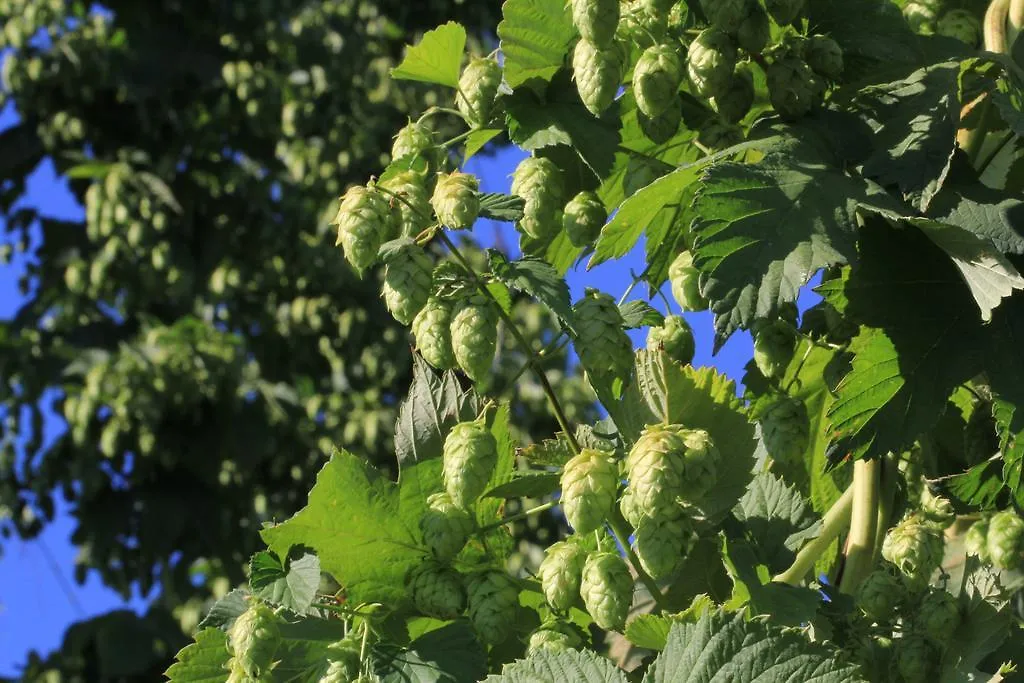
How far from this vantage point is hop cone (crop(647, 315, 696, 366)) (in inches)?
50.8

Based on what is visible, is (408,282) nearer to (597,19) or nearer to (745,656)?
(597,19)

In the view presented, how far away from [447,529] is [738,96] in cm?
43

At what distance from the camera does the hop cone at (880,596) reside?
42.9 inches

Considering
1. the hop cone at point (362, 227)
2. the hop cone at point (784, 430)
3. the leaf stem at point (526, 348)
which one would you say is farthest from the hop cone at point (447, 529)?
the hop cone at point (784, 430)

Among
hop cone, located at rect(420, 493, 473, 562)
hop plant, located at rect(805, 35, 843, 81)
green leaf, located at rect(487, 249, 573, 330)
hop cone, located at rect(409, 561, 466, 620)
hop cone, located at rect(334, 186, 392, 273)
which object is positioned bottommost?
hop cone, located at rect(409, 561, 466, 620)

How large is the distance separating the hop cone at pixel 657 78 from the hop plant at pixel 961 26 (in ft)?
1.04

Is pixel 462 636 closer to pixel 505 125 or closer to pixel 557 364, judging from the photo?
pixel 505 125

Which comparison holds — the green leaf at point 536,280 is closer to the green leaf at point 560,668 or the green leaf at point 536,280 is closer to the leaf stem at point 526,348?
the leaf stem at point 526,348

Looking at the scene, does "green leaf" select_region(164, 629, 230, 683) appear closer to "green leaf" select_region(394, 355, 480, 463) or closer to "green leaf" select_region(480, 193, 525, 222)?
"green leaf" select_region(394, 355, 480, 463)

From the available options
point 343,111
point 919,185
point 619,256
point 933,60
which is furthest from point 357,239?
point 343,111

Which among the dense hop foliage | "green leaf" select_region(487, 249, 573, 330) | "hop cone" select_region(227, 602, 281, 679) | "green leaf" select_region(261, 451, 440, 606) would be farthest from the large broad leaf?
"hop cone" select_region(227, 602, 281, 679)

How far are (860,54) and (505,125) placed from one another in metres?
0.32

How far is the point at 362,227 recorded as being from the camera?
106 cm

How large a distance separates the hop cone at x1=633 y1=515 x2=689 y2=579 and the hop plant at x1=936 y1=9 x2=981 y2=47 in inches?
23.1
